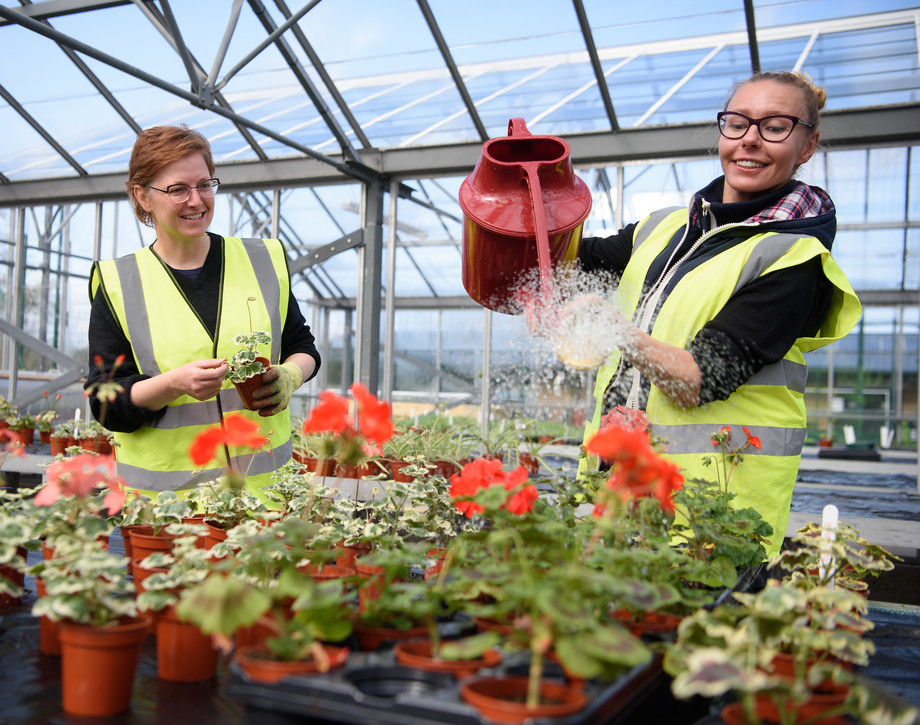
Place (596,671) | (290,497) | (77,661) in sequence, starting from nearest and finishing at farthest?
(596,671), (77,661), (290,497)

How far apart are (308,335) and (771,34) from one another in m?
3.66

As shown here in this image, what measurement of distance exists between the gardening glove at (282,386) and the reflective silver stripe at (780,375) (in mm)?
818

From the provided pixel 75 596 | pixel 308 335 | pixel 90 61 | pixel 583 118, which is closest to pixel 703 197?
pixel 308 335

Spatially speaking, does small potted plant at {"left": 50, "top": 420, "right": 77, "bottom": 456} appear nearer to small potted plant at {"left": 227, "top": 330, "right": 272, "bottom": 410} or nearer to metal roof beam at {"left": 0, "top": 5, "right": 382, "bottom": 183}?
metal roof beam at {"left": 0, "top": 5, "right": 382, "bottom": 183}

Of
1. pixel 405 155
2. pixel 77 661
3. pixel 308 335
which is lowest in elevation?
pixel 77 661

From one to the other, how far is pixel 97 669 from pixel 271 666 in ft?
0.69

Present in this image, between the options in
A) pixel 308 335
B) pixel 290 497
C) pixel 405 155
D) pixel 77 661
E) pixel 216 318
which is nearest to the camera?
pixel 77 661

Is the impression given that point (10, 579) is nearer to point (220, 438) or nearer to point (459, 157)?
point (220, 438)

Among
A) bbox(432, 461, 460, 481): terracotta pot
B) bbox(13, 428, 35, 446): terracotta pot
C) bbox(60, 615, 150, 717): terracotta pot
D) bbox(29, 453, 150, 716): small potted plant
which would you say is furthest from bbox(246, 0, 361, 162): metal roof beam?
bbox(60, 615, 150, 717): terracotta pot

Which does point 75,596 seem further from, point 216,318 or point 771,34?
point 771,34

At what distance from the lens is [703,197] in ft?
4.57

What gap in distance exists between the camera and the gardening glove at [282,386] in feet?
4.49

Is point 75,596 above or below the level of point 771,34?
below

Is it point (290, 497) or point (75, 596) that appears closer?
point (75, 596)
